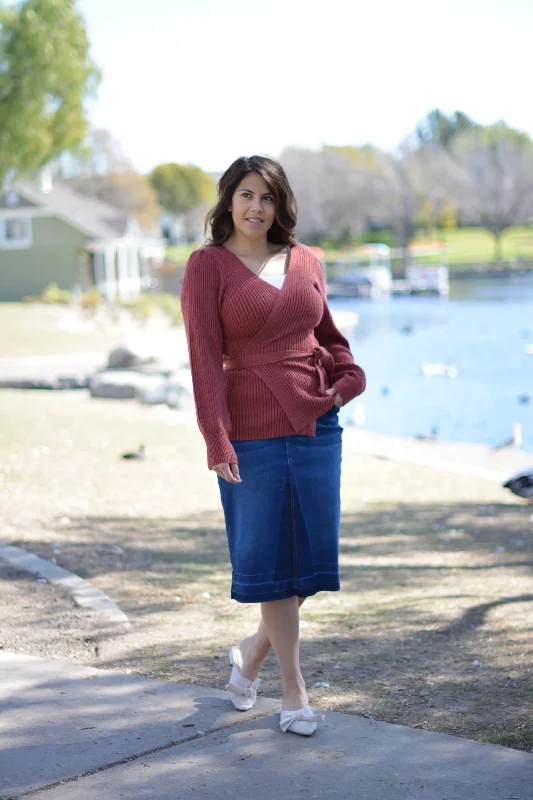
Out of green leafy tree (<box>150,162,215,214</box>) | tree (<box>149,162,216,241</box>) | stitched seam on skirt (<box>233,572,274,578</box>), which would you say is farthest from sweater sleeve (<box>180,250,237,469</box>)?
green leafy tree (<box>150,162,215,214</box>)

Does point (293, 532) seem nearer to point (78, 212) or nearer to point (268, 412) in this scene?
point (268, 412)

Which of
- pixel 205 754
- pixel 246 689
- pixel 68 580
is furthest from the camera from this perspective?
pixel 68 580

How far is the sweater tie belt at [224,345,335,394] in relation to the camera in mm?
3635

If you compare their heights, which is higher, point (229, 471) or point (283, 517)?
point (229, 471)

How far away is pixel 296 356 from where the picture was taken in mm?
3680

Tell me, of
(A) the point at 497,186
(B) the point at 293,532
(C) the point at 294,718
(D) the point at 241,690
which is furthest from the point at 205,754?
(A) the point at 497,186

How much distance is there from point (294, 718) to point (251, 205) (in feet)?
5.83

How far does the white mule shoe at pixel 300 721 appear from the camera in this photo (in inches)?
140

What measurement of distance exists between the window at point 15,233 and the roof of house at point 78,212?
41.6 inches

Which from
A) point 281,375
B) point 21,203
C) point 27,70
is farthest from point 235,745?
point 21,203

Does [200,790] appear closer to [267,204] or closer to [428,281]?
[267,204]

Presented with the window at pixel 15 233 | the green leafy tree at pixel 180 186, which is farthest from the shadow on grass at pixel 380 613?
the green leafy tree at pixel 180 186

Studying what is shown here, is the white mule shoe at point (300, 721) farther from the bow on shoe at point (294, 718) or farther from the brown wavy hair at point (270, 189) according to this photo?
the brown wavy hair at point (270, 189)

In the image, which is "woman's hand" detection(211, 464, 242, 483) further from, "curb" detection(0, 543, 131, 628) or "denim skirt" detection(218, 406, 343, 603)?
"curb" detection(0, 543, 131, 628)
